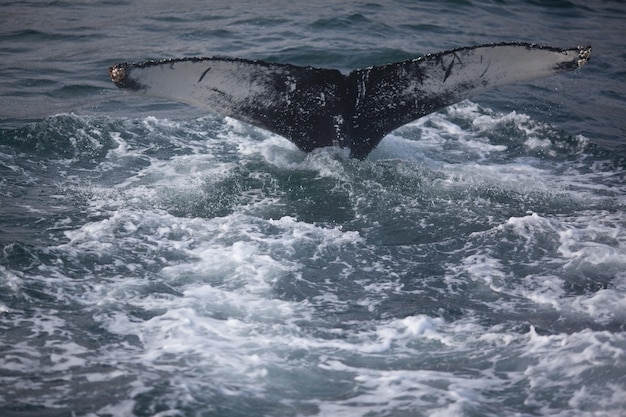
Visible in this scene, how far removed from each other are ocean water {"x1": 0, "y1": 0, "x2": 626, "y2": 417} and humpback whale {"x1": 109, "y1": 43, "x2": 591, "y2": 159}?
2.58 ft

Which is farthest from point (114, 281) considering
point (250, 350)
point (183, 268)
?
point (250, 350)

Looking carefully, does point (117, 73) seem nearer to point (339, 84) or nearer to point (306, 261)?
point (339, 84)

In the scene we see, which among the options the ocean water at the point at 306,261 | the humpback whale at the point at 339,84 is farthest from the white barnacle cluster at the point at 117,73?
the ocean water at the point at 306,261

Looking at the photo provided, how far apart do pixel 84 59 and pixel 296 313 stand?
894 cm

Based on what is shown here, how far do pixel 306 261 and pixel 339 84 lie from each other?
1.80 meters

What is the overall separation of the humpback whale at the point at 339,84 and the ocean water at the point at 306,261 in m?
0.79

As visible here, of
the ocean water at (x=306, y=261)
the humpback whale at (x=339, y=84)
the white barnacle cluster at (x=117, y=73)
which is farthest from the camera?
the humpback whale at (x=339, y=84)

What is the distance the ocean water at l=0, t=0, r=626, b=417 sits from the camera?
529 centimetres

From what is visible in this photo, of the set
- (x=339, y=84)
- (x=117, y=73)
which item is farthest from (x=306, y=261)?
(x=117, y=73)

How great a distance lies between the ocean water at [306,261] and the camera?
529 cm

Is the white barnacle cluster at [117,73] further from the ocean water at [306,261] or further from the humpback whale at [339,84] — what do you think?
the ocean water at [306,261]

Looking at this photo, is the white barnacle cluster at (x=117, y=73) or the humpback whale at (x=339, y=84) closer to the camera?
the white barnacle cluster at (x=117, y=73)

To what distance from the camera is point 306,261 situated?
23.1ft

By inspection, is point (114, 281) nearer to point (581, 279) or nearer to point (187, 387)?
point (187, 387)
